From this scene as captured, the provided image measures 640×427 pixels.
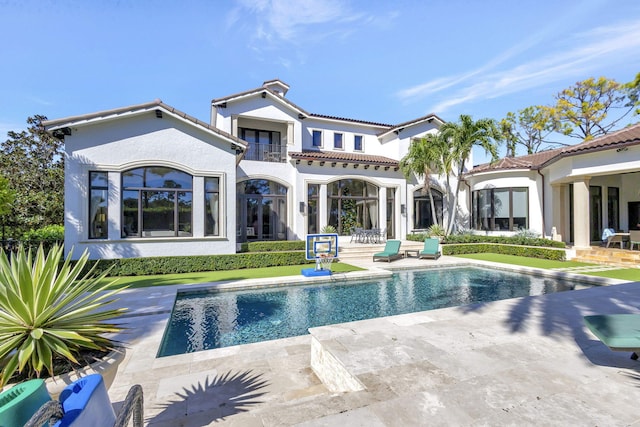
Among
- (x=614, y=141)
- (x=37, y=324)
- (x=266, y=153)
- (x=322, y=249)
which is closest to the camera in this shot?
(x=37, y=324)

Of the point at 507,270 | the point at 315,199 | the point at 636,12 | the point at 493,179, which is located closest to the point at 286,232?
the point at 315,199

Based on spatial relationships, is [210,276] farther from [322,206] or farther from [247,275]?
[322,206]

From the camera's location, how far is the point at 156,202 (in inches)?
569

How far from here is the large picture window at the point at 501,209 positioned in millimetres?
21500

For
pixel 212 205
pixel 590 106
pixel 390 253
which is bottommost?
pixel 390 253

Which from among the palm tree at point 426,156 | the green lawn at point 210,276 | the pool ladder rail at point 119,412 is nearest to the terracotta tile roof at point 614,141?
the palm tree at point 426,156

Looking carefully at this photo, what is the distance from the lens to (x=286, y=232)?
20.5m

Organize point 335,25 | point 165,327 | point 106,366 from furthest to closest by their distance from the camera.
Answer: point 335,25, point 165,327, point 106,366

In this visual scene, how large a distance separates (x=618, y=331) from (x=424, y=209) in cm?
2082

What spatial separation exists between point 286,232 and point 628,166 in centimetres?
1798

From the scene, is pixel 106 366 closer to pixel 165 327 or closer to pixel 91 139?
pixel 165 327

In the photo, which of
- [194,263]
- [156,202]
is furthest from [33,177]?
[194,263]

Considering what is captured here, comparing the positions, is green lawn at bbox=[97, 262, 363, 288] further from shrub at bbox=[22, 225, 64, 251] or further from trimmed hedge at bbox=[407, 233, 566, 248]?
trimmed hedge at bbox=[407, 233, 566, 248]

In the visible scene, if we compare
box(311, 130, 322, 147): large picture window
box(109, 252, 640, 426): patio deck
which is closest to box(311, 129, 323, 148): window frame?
box(311, 130, 322, 147): large picture window
